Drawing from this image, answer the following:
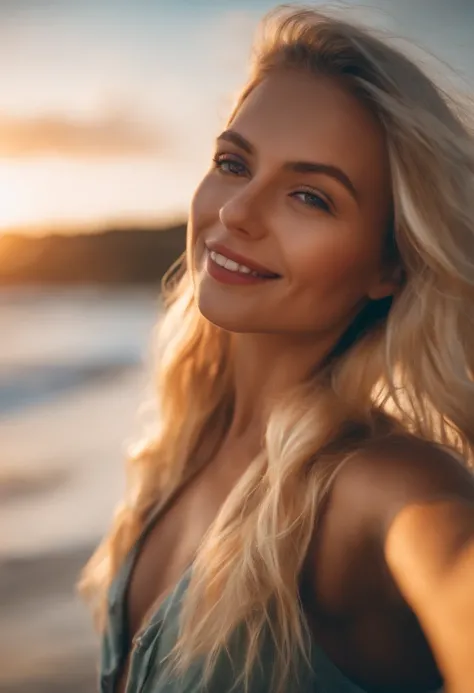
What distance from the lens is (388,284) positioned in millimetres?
871

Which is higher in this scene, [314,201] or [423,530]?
[314,201]

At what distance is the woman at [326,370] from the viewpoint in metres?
0.76

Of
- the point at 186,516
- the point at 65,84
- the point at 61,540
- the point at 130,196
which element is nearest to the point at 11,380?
the point at 61,540

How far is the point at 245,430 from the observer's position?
980 millimetres

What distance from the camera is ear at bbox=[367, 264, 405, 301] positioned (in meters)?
0.87

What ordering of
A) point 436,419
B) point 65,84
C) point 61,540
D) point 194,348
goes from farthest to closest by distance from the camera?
point 61,540 < point 65,84 < point 194,348 < point 436,419

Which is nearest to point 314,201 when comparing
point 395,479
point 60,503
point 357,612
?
point 395,479

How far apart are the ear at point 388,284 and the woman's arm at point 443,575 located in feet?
0.84

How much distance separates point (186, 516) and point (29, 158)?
0.73 m

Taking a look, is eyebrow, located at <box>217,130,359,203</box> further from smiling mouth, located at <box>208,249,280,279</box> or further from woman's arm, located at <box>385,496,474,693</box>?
woman's arm, located at <box>385,496,474,693</box>

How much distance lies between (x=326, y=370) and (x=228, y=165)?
9.4 inches

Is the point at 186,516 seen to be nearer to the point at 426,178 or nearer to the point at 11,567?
the point at 426,178

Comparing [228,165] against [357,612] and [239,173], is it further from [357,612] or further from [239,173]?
[357,612]

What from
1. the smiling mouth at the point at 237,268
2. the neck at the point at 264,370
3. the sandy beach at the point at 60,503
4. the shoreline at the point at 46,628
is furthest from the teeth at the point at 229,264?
the shoreline at the point at 46,628
